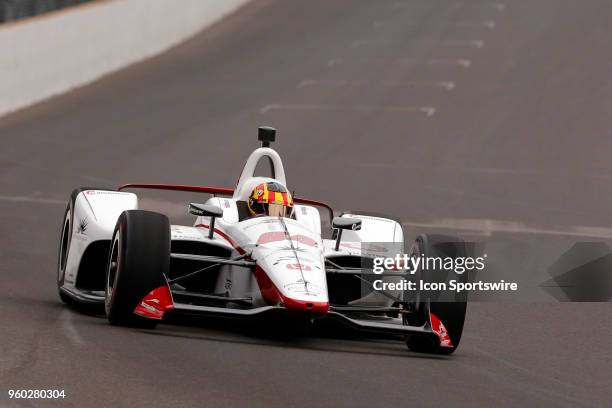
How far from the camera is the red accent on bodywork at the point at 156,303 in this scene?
416 inches

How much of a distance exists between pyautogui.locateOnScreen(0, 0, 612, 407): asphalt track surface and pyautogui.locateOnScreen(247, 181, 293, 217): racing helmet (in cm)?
123

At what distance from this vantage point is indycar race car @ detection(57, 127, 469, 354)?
34.8 ft

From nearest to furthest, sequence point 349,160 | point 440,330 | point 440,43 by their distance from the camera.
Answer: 1. point 440,330
2. point 349,160
3. point 440,43

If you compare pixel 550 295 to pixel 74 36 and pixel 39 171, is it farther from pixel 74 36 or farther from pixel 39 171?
pixel 74 36

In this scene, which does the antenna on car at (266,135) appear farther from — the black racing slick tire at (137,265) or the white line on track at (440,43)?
the white line on track at (440,43)

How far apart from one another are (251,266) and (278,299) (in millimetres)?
647

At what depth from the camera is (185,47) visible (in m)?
39.5

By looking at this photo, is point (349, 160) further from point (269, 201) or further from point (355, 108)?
point (269, 201)

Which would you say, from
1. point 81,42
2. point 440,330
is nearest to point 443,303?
point 440,330

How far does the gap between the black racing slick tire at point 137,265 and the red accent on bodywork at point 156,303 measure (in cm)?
4

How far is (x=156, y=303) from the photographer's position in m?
10.6

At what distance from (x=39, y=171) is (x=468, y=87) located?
14.3 m

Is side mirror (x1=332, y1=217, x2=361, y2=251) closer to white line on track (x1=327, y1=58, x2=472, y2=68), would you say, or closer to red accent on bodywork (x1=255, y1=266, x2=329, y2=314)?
red accent on bodywork (x1=255, y1=266, x2=329, y2=314)

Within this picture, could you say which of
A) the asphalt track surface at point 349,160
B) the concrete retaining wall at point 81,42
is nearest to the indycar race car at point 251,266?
the asphalt track surface at point 349,160
